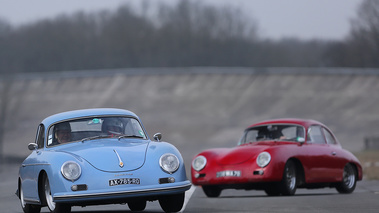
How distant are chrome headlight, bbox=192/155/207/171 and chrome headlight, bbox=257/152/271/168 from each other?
3.93 ft

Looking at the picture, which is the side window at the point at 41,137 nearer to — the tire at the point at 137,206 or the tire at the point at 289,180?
the tire at the point at 137,206

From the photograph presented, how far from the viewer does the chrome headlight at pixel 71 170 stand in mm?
9430

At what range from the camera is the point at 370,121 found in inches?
2854

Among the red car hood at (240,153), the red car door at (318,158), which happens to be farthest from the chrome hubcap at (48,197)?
the red car door at (318,158)

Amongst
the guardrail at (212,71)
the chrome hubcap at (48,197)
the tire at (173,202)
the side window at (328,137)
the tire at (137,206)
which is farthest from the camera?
the guardrail at (212,71)

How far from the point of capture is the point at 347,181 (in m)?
15.9

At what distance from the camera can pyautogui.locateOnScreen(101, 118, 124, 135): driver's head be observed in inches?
422

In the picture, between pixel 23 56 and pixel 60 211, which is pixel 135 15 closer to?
pixel 23 56

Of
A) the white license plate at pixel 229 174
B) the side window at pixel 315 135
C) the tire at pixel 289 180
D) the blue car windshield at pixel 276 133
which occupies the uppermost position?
the blue car windshield at pixel 276 133

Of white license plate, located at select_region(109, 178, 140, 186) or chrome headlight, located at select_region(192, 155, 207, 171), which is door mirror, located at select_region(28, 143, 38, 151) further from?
chrome headlight, located at select_region(192, 155, 207, 171)

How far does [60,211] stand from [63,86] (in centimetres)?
8427

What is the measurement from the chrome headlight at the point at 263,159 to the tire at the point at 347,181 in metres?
2.48

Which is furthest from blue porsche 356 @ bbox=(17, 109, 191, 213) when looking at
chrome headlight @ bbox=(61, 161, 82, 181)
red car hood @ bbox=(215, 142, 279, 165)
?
red car hood @ bbox=(215, 142, 279, 165)

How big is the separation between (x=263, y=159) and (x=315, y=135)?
6.98 ft
